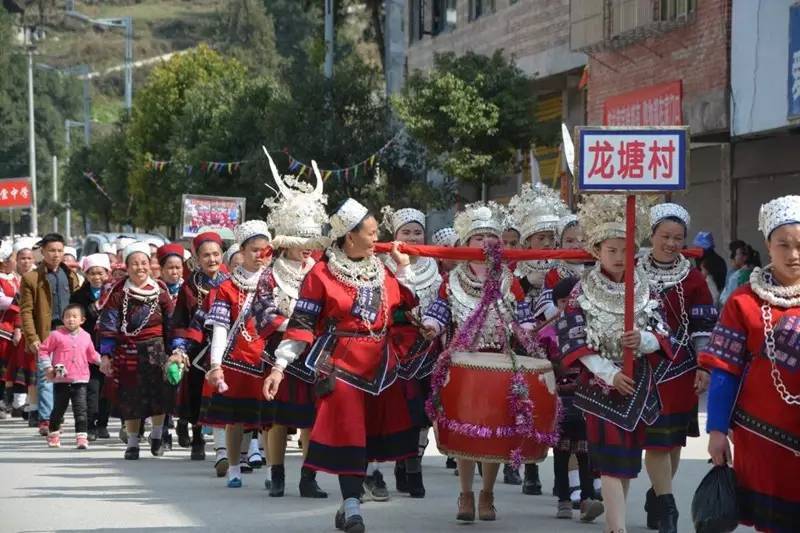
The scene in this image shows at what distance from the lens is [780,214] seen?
22.0ft

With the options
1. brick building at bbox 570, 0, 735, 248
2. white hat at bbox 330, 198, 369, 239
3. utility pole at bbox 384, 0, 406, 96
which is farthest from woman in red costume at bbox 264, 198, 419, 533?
utility pole at bbox 384, 0, 406, 96

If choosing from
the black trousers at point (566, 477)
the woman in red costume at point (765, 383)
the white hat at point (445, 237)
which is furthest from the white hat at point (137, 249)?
the woman in red costume at point (765, 383)

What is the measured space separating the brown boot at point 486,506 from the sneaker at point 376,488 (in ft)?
4.57

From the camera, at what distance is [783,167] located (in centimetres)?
2283

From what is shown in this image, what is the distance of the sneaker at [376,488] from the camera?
10.9m

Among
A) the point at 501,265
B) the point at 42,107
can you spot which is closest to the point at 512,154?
the point at 501,265

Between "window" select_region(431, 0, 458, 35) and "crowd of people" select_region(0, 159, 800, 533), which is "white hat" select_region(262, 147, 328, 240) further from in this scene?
"window" select_region(431, 0, 458, 35)

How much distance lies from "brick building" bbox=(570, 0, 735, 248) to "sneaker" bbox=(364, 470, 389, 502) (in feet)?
42.1

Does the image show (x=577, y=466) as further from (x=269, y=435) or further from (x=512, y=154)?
(x=512, y=154)

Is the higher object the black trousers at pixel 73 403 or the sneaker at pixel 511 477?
the black trousers at pixel 73 403

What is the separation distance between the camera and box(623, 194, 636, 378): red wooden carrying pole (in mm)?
8211

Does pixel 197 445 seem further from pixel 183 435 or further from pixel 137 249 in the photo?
pixel 137 249

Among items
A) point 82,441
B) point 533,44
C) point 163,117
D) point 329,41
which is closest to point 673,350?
point 82,441

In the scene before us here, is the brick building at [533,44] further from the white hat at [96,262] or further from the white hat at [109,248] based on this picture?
the white hat at [96,262]
